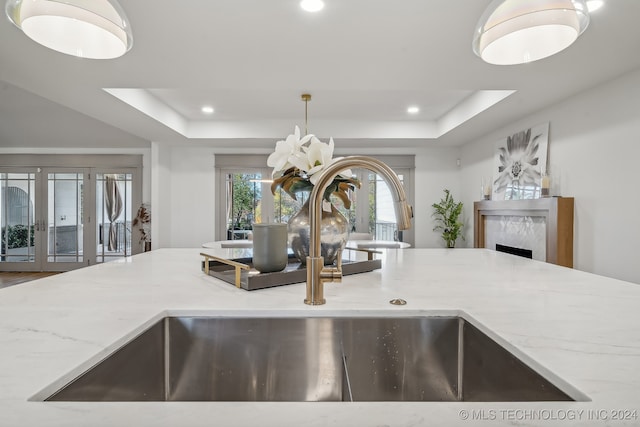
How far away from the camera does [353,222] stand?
6098 millimetres

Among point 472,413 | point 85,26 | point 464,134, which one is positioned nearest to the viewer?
point 472,413

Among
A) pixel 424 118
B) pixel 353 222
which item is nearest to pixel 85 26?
pixel 424 118

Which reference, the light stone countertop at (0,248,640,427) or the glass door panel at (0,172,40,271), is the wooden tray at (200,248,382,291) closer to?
the light stone countertop at (0,248,640,427)

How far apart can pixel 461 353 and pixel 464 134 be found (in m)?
4.79

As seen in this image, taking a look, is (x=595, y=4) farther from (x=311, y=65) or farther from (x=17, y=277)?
(x=17, y=277)

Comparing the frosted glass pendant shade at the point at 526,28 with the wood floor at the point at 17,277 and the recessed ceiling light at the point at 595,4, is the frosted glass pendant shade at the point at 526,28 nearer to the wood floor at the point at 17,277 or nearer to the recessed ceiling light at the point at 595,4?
the recessed ceiling light at the point at 595,4

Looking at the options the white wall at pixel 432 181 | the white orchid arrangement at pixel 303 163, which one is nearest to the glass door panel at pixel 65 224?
the white wall at pixel 432 181

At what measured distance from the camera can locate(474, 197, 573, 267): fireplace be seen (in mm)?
3217

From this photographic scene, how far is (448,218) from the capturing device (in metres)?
5.65

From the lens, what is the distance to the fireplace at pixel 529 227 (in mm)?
3217

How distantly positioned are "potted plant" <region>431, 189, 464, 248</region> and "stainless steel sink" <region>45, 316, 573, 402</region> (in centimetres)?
507

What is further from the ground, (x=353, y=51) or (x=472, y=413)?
(x=353, y=51)

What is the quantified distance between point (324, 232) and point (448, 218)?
16.3 feet

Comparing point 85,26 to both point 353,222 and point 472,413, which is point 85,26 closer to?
point 472,413
